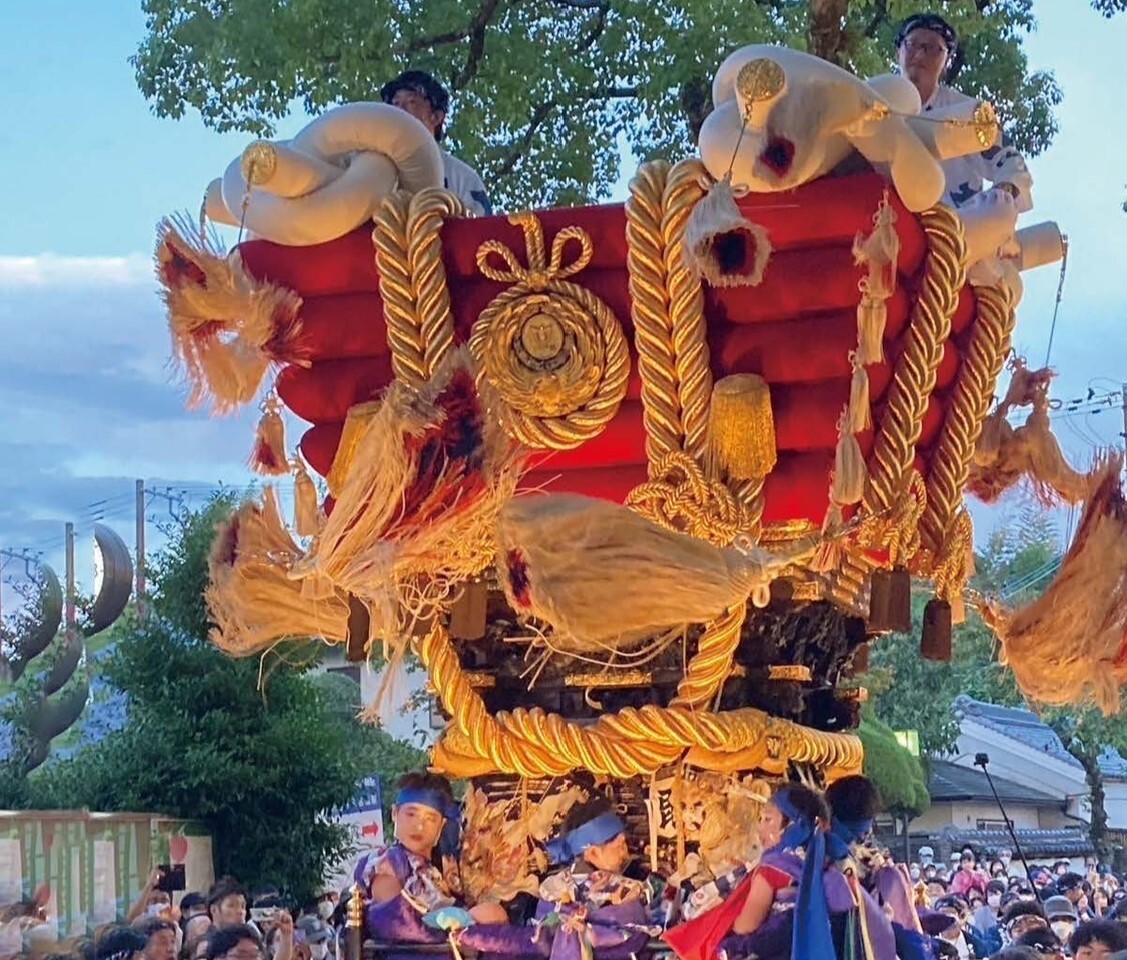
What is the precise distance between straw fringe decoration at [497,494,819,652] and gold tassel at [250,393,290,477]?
943mm

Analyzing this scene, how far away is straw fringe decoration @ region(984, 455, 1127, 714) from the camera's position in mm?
4430

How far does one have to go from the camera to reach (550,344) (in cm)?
373

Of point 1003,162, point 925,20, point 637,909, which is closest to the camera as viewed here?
point 637,909

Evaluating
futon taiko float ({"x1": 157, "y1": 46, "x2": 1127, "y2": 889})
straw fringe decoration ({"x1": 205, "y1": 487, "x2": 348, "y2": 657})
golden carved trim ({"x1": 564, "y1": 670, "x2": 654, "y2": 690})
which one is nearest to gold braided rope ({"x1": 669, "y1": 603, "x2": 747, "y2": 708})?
futon taiko float ({"x1": 157, "y1": 46, "x2": 1127, "y2": 889})

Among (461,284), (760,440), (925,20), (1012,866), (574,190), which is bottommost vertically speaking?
(1012,866)

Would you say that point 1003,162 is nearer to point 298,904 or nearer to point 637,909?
point 637,909

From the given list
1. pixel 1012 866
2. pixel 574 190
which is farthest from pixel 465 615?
pixel 1012 866

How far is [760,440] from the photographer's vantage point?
3.63m

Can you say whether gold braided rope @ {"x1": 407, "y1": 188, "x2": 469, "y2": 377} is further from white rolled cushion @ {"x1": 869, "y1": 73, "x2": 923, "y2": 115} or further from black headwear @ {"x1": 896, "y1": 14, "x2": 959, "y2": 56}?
black headwear @ {"x1": 896, "y1": 14, "x2": 959, "y2": 56}

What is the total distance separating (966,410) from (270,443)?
1.74m

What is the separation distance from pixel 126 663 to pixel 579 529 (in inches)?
280

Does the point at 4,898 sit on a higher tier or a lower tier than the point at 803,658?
lower

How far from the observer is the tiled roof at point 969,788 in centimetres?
2322

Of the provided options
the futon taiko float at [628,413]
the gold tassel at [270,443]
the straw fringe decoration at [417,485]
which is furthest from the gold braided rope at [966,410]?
the gold tassel at [270,443]
